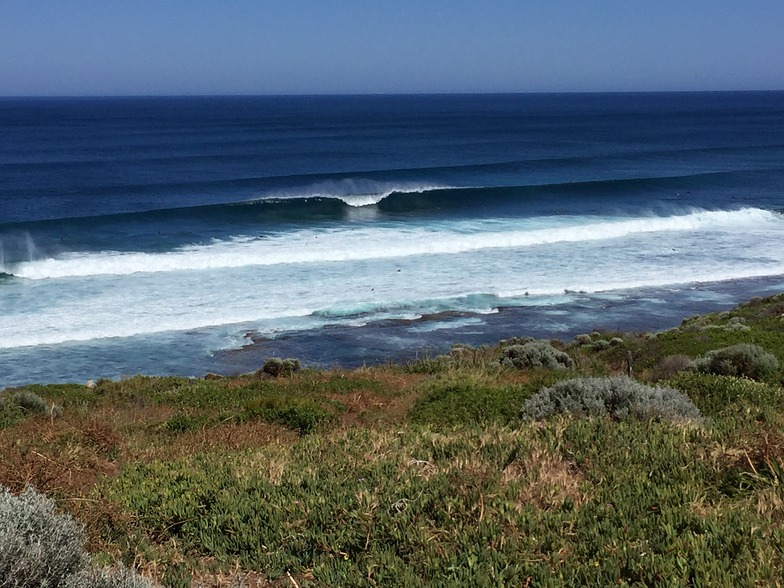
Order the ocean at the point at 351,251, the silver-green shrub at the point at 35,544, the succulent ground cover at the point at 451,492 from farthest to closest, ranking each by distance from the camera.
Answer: the ocean at the point at 351,251 → the succulent ground cover at the point at 451,492 → the silver-green shrub at the point at 35,544

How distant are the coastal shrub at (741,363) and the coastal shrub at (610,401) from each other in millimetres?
4006

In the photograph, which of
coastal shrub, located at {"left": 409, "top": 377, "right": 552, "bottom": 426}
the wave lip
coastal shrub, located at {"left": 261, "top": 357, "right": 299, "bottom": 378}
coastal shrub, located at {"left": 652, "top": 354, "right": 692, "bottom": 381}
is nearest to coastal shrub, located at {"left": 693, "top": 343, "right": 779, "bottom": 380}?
coastal shrub, located at {"left": 652, "top": 354, "right": 692, "bottom": 381}

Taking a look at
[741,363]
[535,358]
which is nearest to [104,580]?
[741,363]

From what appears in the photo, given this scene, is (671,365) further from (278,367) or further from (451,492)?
(451,492)

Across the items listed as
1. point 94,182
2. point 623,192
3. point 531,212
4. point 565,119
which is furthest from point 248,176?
point 565,119

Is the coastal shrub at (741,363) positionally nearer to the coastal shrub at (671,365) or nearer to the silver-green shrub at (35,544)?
the coastal shrub at (671,365)

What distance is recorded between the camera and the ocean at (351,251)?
2292 centimetres

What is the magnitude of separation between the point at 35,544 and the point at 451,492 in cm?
281

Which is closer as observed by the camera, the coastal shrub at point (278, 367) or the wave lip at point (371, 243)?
the coastal shrub at point (278, 367)

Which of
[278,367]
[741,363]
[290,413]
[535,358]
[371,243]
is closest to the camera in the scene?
[290,413]

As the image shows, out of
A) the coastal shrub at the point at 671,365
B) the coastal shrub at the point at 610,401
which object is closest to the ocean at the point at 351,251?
the coastal shrub at the point at 671,365

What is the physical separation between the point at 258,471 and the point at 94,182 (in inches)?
1991

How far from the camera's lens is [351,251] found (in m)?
34.5

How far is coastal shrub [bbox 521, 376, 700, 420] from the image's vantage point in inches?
318
